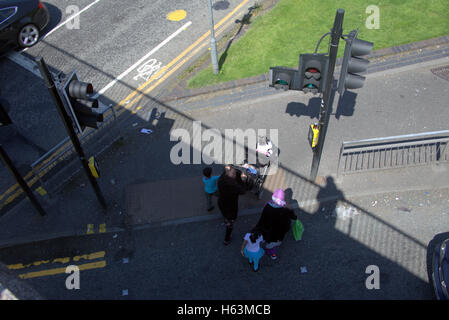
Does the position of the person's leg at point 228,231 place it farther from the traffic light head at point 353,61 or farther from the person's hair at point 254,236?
the traffic light head at point 353,61

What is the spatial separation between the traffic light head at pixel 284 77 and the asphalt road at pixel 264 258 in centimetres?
289

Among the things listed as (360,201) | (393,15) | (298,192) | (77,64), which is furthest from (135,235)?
(393,15)

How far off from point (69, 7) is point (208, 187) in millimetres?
10982

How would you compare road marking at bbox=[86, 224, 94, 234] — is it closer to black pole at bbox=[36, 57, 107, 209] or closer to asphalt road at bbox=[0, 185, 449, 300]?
asphalt road at bbox=[0, 185, 449, 300]

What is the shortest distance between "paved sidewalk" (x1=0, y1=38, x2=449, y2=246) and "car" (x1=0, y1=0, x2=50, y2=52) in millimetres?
5268

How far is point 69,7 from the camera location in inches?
601

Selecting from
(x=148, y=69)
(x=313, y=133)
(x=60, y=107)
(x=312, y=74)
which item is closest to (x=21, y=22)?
(x=148, y=69)

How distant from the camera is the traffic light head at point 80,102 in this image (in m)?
6.59

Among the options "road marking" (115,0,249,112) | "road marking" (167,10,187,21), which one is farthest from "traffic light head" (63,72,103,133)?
"road marking" (167,10,187,21)

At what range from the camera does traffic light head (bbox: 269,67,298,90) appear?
7125 mm

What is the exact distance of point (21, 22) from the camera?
42.8 ft
